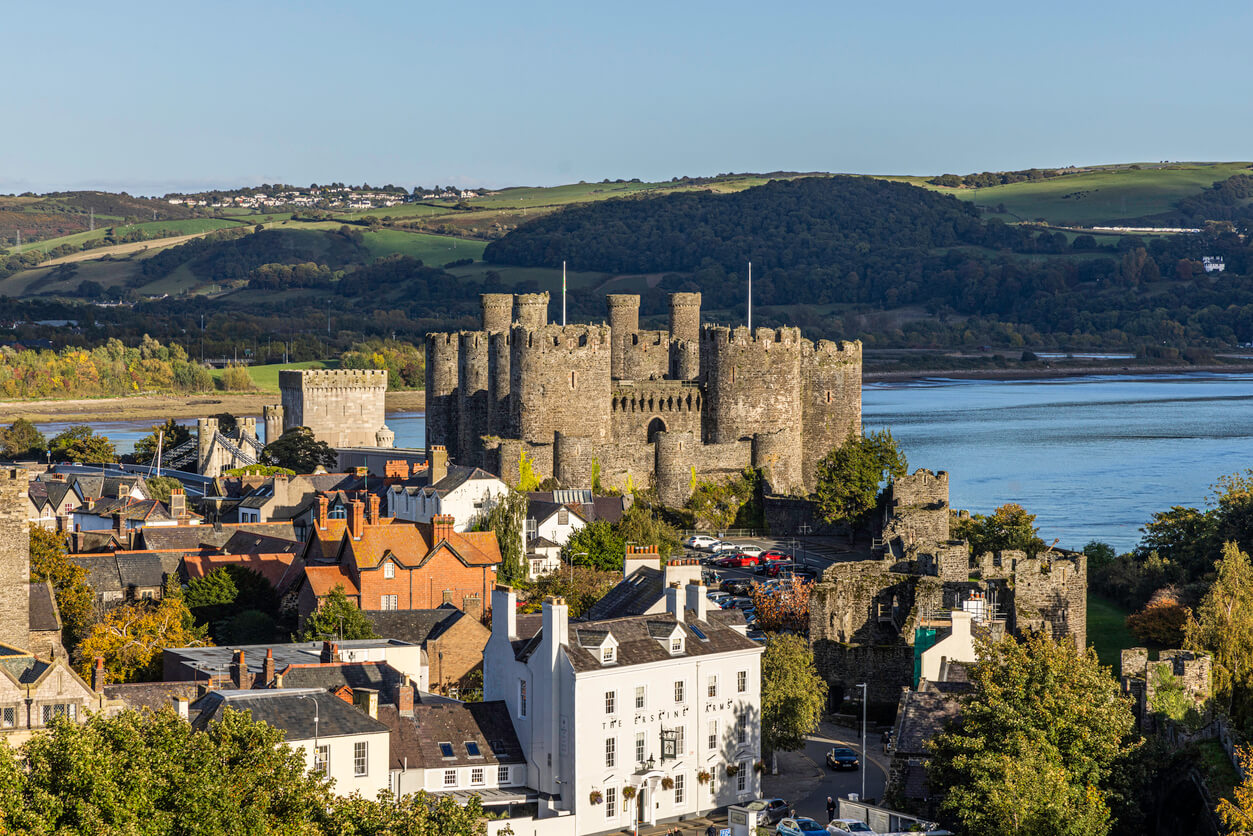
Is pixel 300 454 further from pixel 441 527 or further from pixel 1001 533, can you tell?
pixel 1001 533

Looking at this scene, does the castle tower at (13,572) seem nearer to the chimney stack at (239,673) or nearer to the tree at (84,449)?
the chimney stack at (239,673)

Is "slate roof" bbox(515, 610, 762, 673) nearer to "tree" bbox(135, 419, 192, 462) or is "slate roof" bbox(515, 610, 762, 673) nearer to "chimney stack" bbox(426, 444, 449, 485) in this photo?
"chimney stack" bbox(426, 444, 449, 485)

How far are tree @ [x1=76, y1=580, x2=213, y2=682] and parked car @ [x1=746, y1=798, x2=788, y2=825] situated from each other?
1207 centimetres

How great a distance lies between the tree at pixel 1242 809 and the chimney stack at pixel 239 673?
14610 mm

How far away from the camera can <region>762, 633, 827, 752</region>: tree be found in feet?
101

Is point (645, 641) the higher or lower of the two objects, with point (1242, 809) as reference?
higher

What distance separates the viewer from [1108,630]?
4309 cm

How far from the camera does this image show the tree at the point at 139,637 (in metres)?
34.3

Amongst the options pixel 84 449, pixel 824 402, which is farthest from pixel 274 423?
pixel 824 402

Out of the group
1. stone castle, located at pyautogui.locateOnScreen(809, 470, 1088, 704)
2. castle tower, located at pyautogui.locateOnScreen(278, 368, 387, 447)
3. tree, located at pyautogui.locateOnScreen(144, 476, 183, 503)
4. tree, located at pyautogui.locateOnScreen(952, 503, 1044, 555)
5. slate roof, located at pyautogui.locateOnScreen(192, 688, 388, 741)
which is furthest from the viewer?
castle tower, located at pyautogui.locateOnScreen(278, 368, 387, 447)

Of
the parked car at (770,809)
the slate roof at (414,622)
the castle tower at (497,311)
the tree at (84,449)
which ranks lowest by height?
the tree at (84,449)

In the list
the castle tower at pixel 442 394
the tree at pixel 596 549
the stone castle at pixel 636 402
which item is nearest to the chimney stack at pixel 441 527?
the tree at pixel 596 549

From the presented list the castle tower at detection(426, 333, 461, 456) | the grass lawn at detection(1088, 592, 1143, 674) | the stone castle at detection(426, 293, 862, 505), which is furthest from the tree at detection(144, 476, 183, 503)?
the grass lawn at detection(1088, 592, 1143, 674)

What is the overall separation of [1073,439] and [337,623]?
3286 inches
